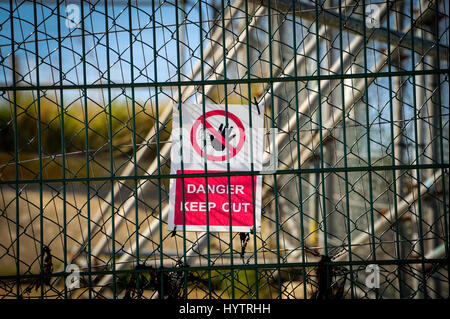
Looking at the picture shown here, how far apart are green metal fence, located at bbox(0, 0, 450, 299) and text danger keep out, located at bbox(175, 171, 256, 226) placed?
13cm

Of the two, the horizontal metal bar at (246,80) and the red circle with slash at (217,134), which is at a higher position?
the horizontal metal bar at (246,80)

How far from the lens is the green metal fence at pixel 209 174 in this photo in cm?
253

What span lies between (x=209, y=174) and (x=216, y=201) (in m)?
0.31

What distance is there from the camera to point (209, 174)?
8.26ft

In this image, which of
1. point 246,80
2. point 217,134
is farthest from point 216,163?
point 246,80

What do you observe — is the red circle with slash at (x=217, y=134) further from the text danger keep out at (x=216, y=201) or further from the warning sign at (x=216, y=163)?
the text danger keep out at (x=216, y=201)

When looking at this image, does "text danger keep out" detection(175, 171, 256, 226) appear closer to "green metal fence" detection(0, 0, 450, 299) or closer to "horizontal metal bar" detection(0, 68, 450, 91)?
"green metal fence" detection(0, 0, 450, 299)

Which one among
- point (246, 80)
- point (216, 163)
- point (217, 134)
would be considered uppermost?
point (246, 80)

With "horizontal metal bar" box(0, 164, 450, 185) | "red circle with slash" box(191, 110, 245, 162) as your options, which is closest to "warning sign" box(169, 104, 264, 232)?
"red circle with slash" box(191, 110, 245, 162)

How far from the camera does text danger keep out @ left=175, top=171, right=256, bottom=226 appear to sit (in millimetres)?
2770

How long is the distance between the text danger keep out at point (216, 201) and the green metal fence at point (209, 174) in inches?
5.3

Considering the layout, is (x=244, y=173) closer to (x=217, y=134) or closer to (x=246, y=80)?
(x=217, y=134)

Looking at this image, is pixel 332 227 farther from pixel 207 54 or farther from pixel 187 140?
pixel 187 140

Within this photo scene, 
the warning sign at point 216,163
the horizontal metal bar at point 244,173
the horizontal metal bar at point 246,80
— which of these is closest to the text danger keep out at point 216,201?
the warning sign at point 216,163
